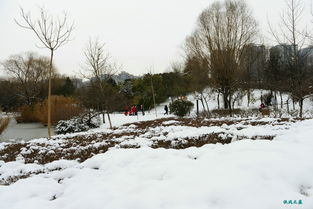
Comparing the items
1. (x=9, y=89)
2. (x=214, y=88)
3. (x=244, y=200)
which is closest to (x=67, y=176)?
(x=244, y=200)

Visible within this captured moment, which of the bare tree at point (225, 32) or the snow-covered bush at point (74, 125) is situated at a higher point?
the bare tree at point (225, 32)

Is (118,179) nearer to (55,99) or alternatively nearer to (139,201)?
(139,201)

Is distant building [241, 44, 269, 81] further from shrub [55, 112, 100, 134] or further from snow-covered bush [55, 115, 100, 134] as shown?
shrub [55, 112, 100, 134]

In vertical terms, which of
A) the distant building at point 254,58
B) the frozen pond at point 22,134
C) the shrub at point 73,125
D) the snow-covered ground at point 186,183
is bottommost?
the frozen pond at point 22,134

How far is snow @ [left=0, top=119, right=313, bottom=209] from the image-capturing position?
8.35ft

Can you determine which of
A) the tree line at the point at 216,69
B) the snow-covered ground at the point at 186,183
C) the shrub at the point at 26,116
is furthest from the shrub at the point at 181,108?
the shrub at the point at 26,116

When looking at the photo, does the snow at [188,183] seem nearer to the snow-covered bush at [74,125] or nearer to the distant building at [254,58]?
the snow-covered bush at [74,125]

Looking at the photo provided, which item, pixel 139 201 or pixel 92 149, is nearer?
pixel 139 201

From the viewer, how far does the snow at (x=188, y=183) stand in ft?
8.35

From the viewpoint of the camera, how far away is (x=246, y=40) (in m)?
28.2

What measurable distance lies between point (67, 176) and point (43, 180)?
0.44 meters

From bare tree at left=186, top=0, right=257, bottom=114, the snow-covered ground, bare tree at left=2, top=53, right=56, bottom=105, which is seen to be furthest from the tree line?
bare tree at left=2, top=53, right=56, bottom=105

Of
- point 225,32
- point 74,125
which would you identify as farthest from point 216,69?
point 74,125

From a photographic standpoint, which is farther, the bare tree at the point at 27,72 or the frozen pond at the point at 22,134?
the bare tree at the point at 27,72
